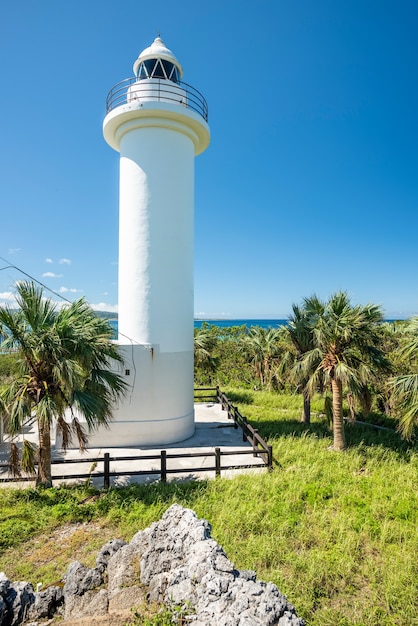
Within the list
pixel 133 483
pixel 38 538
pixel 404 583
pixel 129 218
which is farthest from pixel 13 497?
pixel 129 218

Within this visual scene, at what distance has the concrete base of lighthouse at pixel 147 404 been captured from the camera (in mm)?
11203

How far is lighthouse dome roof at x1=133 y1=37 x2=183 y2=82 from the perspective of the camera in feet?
40.6

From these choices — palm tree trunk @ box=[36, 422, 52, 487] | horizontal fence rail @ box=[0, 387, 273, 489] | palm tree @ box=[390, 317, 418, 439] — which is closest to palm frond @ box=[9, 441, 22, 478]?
horizontal fence rail @ box=[0, 387, 273, 489]

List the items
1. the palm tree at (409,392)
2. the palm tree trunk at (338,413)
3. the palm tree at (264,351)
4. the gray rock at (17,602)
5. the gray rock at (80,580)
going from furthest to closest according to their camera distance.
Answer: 1. the palm tree at (264,351)
2. the palm tree trunk at (338,413)
3. the palm tree at (409,392)
4. the gray rock at (80,580)
5. the gray rock at (17,602)

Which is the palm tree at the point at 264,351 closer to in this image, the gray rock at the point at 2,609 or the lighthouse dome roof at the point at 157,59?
the lighthouse dome roof at the point at 157,59

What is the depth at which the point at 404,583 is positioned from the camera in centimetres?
496

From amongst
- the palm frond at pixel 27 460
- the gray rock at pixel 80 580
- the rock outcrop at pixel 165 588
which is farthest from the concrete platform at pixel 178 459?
the rock outcrop at pixel 165 588

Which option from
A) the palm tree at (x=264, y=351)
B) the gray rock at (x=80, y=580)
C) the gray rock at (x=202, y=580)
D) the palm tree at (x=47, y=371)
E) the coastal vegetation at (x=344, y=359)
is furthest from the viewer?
the palm tree at (x=264, y=351)

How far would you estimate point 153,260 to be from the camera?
38.1 ft

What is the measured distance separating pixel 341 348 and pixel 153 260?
6408 mm

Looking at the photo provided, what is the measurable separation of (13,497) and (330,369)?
8531mm

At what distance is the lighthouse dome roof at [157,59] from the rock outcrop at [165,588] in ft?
44.6

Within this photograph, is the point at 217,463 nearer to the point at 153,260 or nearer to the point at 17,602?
the point at 17,602

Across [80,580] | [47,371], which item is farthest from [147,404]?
[80,580]
